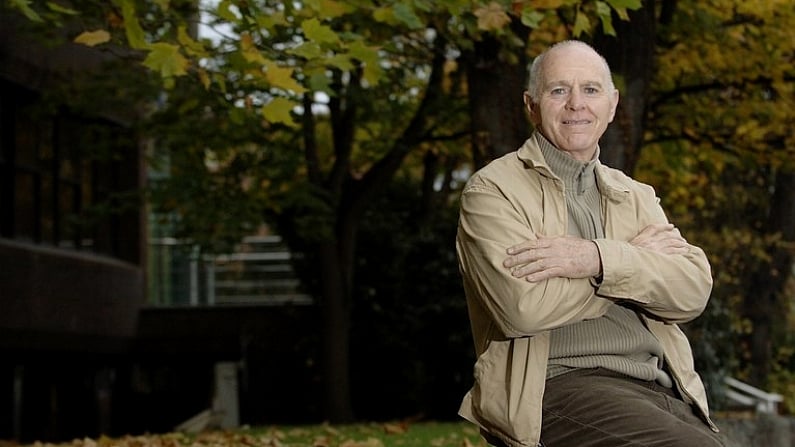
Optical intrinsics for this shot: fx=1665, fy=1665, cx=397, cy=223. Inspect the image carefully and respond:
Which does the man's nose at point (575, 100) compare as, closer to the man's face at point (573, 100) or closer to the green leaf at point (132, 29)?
the man's face at point (573, 100)

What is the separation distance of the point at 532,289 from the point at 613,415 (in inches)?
17.7

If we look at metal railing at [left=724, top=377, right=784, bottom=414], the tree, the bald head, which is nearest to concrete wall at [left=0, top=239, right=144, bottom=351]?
the tree

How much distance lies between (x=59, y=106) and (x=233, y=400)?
4972 mm

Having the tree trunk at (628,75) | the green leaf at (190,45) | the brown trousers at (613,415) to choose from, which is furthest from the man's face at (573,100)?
the tree trunk at (628,75)

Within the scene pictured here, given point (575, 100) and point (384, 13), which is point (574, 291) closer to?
point (575, 100)

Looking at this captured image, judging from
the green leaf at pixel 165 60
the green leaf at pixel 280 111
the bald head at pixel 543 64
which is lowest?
the bald head at pixel 543 64

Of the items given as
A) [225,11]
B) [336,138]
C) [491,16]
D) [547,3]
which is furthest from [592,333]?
[336,138]

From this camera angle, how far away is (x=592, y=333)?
203 inches

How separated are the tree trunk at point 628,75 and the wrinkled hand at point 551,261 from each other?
8.00 meters

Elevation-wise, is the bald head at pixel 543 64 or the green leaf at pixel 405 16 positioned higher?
the green leaf at pixel 405 16

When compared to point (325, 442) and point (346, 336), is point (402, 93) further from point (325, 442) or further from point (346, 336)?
point (325, 442)

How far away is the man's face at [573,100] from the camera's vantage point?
208 inches

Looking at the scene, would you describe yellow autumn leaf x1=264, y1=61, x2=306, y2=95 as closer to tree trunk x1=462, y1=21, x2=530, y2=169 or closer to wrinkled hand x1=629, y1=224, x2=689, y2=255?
wrinkled hand x1=629, y1=224, x2=689, y2=255

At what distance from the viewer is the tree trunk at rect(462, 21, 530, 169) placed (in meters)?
13.1
